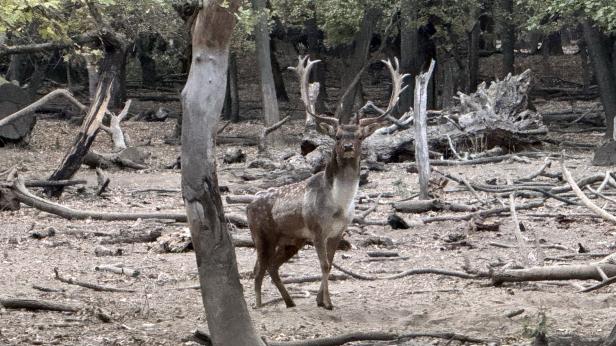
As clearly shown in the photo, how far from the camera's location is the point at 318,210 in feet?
30.4

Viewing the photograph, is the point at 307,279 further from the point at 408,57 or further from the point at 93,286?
the point at 408,57

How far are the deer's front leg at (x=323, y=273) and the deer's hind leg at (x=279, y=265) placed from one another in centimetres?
29

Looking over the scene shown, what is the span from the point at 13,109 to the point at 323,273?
1870 cm

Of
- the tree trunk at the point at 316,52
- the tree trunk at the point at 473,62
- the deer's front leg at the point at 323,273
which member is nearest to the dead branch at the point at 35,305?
the deer's front leg at the point at 323,273

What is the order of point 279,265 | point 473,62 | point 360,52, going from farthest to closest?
point 473,62 < point 360,52 < point 279,265

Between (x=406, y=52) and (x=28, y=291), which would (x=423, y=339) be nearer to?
(x=28, y=291)

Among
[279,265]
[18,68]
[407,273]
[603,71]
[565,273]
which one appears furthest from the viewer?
[18,68]

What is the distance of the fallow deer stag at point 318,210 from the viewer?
9.23 metres

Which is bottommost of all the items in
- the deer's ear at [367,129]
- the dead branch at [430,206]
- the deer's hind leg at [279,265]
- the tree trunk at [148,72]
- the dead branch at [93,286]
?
the dead branch at [430,206]

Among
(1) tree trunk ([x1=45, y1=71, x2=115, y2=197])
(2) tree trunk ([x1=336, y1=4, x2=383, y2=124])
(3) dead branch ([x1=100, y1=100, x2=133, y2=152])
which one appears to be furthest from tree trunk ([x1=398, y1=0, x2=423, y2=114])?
(1) tree trunk ([x1=45, y1=71, x2=115, y2=197])

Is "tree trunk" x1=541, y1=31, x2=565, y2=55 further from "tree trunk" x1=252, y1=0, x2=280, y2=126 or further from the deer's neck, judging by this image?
the deer's neck

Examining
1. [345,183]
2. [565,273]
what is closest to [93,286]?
[345,183]

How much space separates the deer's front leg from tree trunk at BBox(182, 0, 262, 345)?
7.92 ft

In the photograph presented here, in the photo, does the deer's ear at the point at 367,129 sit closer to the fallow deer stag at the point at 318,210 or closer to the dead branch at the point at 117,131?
the fallow deer stag at the point at 318,210
